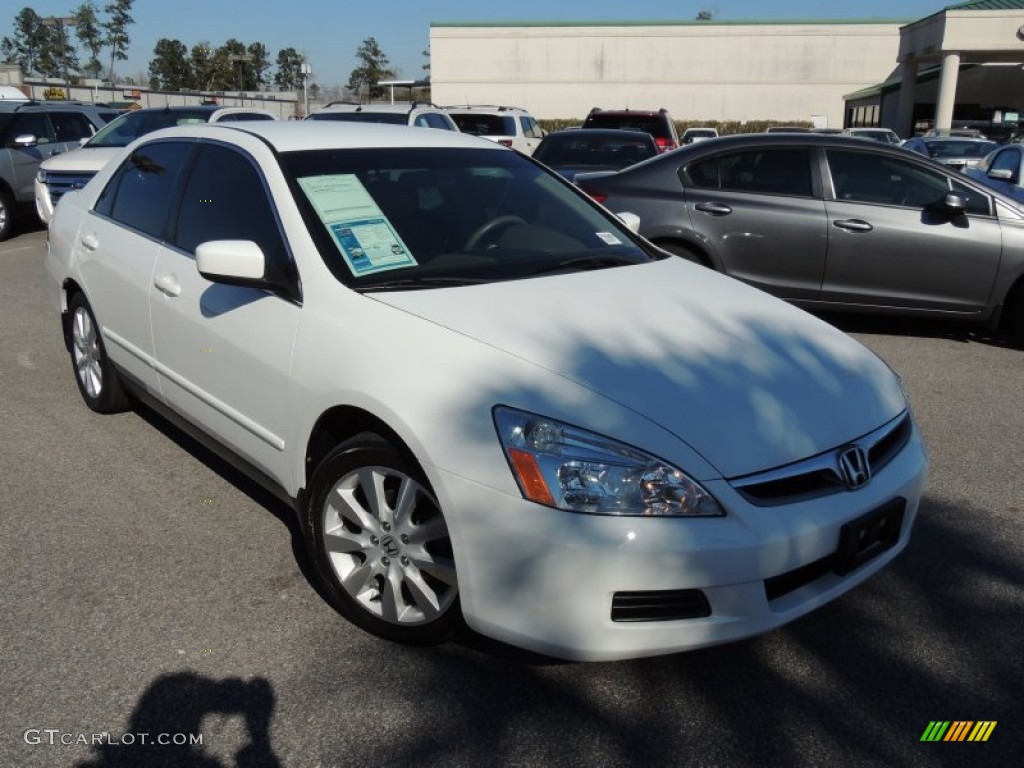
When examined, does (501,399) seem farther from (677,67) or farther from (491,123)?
(677,67)

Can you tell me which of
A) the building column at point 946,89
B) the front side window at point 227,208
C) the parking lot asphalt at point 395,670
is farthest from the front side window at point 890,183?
the building column at point 946,89

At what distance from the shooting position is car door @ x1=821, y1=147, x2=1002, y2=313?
A: 671 cm

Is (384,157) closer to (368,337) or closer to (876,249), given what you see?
(368,337)

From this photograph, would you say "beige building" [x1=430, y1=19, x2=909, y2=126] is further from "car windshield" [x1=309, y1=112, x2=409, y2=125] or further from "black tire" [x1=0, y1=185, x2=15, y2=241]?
"black tire" [x1=0, y1=185, x2=15, y2=241]

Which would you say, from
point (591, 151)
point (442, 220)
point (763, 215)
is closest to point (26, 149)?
point (591, 151)

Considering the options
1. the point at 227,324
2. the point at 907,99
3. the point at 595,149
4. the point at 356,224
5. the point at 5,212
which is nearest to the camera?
the point at 356,224

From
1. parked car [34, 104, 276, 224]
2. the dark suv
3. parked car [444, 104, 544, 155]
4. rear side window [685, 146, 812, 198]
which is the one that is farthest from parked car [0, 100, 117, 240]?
rear side window [685, 146, 812, 198]

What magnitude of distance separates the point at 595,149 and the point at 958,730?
32.7 feet

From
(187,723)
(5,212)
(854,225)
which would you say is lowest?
(187,723)

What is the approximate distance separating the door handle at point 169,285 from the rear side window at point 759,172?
4611 mm

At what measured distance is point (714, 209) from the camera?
23.6 feet

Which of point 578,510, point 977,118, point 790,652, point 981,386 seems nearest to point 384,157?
point 578,510

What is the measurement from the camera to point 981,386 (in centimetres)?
596

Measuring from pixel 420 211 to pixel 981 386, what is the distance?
13.7ft
